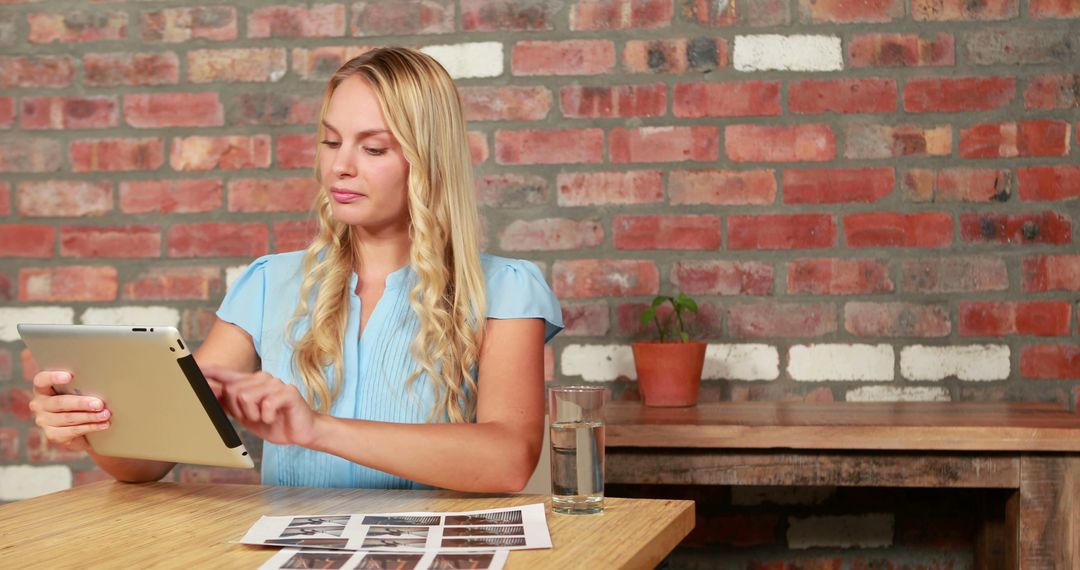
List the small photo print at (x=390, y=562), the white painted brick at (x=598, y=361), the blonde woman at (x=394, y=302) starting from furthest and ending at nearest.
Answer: the white painted brick at (x=598, y=361), the blonde woman at (x=394, y=302), the small photo print at (x=390, y=562)

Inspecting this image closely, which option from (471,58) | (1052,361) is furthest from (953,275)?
(471,58)

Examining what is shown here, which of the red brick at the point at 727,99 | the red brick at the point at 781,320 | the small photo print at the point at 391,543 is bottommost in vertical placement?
the small photo print at the point at 391,543

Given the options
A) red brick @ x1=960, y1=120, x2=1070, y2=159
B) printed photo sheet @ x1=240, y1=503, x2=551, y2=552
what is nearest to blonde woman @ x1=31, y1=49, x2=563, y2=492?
printed photo sheet @ x1=240, y1=503, x2=551, y2=552

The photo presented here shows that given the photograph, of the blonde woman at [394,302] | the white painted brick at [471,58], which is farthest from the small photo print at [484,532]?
the white painted brick at [471,58]

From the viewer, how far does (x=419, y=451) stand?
1.38 meters

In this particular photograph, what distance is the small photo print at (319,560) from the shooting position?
978 millimetres

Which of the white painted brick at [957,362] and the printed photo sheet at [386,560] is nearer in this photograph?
the printed photo sheet at [386,560]

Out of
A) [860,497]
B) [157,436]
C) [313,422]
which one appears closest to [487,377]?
[313,422]

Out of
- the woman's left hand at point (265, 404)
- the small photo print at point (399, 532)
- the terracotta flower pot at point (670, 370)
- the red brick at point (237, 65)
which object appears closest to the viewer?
the small photo print at point (399, 532)

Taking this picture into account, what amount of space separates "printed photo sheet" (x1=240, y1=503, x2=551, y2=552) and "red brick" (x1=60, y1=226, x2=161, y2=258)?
52.3 inches

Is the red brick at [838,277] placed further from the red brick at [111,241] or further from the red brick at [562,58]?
the red brick at [111,241]

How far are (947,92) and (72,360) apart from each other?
1.66 meters

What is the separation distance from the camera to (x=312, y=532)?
1104mm

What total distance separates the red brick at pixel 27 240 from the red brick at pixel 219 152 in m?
0.31
